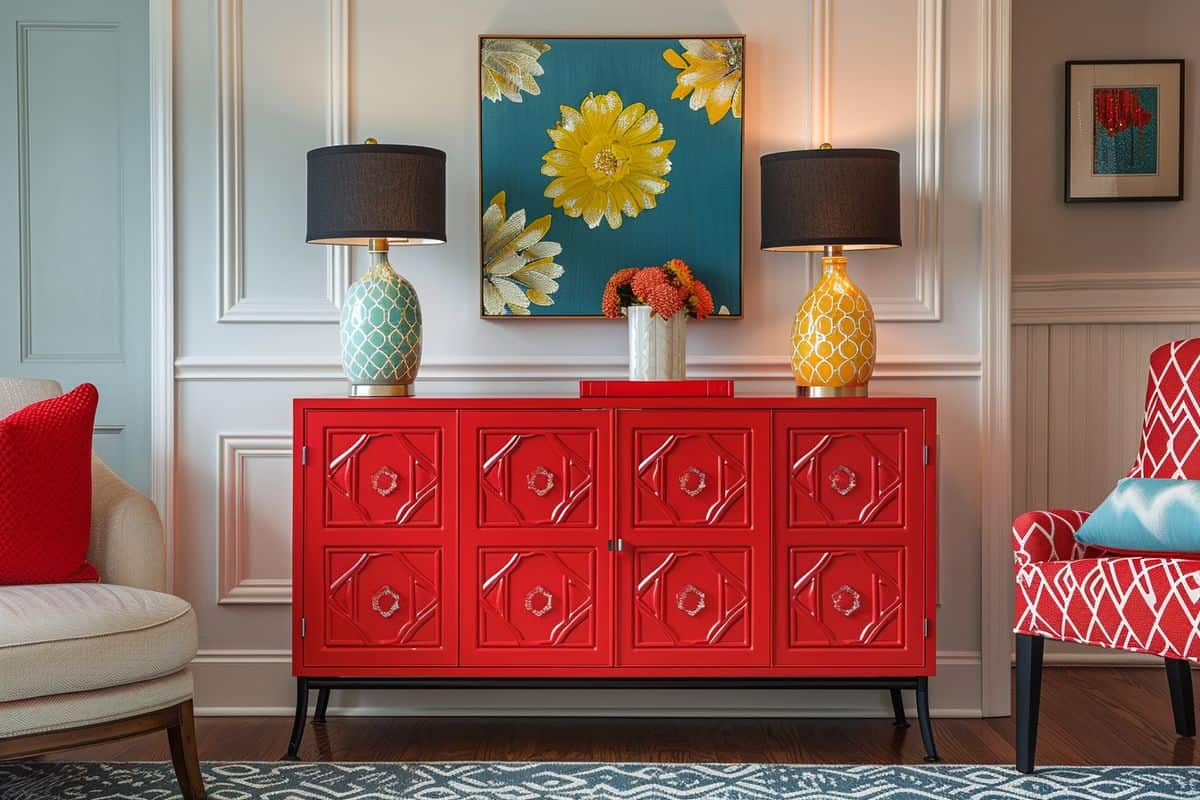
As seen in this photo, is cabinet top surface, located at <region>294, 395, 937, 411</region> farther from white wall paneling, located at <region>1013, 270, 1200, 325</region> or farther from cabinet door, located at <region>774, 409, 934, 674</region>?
white wall paneling, located at <region>1013, 270, 1200, 325</region>

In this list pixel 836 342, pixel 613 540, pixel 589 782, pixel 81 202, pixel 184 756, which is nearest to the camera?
pixel 184 756

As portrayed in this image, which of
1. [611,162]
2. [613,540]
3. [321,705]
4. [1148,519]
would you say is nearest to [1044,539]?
[1148,519]

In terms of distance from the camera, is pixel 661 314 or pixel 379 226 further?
pixel 661 314

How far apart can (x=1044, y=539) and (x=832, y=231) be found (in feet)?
2.67

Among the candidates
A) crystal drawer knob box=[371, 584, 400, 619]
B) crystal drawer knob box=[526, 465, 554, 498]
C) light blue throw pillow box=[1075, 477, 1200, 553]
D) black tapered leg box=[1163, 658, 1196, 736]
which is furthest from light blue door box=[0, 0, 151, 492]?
black tapered leg box=[1163, 658, 1196, 736]

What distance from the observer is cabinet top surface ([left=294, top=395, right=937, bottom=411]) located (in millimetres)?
2447

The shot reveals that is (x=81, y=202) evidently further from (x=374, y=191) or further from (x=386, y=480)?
(x=386, y=480)

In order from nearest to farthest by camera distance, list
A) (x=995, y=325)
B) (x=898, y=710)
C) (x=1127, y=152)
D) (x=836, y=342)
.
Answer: (x=836, y=342)
(x=898, y=710)
(x=995, y=325)
(x=1127, y=152)

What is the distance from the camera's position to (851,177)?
2.53 m

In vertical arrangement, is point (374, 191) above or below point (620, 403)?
above

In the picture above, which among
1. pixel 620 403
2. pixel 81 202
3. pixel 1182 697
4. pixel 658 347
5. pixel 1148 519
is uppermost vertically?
pixel 81 202

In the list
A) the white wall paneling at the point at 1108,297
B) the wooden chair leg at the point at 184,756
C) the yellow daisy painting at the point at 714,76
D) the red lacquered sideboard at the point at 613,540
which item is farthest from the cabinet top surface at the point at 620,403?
the white wall paneling at the point at 1108,297

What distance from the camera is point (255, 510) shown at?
286cm

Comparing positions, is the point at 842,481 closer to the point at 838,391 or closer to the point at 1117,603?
the point at 838,391
